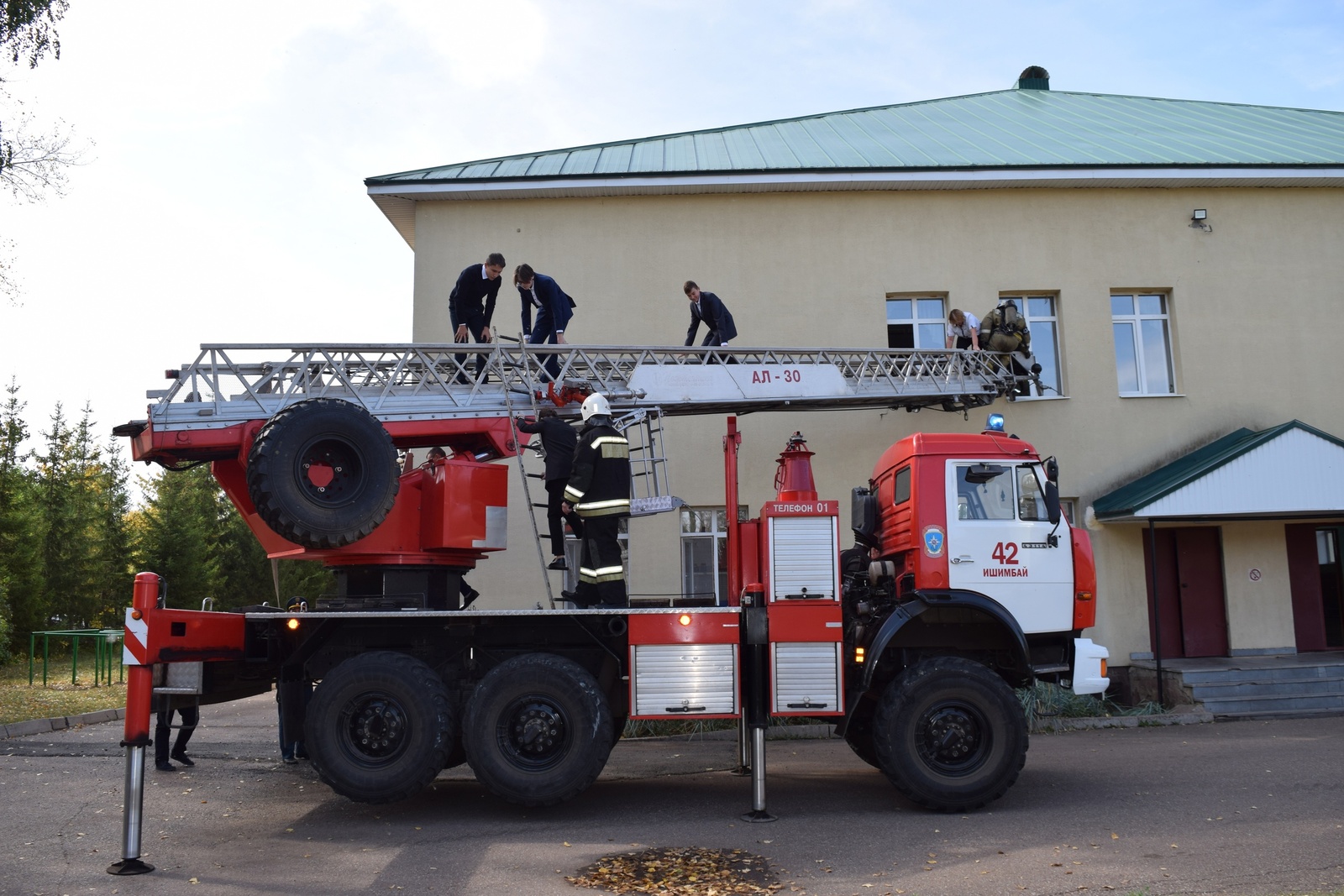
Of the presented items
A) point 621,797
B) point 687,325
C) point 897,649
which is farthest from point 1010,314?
point 621,797

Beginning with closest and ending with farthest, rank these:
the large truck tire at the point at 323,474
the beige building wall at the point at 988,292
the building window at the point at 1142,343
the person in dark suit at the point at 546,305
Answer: the large truck tire at the point at 323,474 < the person in dark suit at the point at 546,305 < the beige building wall at the point at 988,292 < the building window at the point at 1142,343

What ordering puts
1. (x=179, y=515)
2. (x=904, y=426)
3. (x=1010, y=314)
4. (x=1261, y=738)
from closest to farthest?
(x=1261, y=738) → (x=1010, y=314) → (x=904, y=426) → (x=179, y=515)

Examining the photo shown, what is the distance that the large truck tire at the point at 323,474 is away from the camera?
7215 mm

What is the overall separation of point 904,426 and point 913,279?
7.70 ft

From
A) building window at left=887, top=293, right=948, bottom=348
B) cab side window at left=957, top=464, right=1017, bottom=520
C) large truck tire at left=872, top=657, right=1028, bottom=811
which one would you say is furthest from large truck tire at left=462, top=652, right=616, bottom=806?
building window at left=887, top=293, right=948, bottom=348

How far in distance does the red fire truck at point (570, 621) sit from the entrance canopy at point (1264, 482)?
6.21 meters

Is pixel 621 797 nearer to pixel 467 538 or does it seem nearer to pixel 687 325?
pixel 467 538

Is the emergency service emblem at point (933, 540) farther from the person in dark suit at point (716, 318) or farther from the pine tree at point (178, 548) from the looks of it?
the pine tree at point (178, 548)

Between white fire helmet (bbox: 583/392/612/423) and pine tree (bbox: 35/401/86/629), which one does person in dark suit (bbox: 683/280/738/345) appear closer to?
white fire helmet (bbox: 583/392/612/423)

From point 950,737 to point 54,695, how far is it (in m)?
14.8

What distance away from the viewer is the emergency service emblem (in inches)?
307

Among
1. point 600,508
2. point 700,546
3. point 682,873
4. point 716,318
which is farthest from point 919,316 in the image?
point 682,873

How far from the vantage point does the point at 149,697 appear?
6582 mm

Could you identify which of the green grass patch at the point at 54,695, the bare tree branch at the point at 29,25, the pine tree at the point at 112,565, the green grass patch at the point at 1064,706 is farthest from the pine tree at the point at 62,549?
the green grass patch at the point at 1064,706
